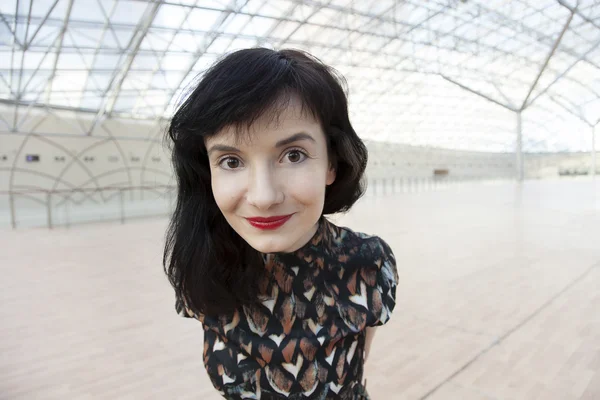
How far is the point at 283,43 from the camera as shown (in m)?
25.8

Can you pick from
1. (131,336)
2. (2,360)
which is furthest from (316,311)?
(2,360)

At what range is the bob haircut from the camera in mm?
1113

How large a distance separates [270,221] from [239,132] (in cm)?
27

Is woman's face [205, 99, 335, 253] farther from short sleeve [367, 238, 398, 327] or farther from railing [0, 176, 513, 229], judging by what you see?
railing [0, 176, 513, 229]

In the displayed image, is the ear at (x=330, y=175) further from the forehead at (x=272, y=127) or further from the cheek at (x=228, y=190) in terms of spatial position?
the cheek at (x=228, y=190)

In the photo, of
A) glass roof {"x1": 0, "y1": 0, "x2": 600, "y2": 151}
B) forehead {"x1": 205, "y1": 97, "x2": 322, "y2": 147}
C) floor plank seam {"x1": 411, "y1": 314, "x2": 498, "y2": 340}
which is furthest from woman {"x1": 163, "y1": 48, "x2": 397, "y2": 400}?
glass roof {"x1": 0, "y1": 0, "x2": 600, "y2": 151}

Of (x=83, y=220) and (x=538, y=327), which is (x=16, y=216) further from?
(x=538, y=327)

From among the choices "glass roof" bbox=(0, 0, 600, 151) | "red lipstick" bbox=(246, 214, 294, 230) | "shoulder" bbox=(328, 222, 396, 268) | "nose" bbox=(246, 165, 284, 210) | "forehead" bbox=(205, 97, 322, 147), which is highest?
"glass roof" bbox=(0, 0, 600, 151)

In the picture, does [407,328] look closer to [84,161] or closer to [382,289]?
[382,289]

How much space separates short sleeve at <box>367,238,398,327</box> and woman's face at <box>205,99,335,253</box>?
1.12 feet

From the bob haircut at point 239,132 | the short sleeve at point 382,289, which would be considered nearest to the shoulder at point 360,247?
the short sleeve at point 382,289

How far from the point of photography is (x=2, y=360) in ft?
11.9

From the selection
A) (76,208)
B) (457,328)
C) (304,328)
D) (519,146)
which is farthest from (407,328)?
(519,146)

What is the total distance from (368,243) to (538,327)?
11.3 ft
